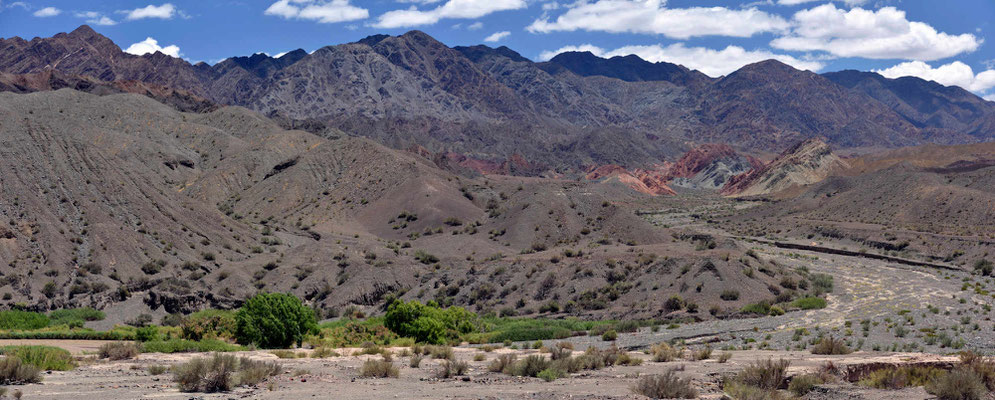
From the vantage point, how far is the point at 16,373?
1557 centimetres

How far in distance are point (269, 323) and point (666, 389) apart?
18.4m

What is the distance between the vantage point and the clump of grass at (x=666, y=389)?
15445 millimetres

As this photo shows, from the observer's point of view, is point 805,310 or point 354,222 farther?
point 354,222

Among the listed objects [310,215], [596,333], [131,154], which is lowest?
[596,333]

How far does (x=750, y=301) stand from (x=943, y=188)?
68770 millimetres

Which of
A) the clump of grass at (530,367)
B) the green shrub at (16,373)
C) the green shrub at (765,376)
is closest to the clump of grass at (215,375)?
the green shrub at (16,373)

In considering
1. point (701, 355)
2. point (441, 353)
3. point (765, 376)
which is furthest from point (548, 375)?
point (441, 353)

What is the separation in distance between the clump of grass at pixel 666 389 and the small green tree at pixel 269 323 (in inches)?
697

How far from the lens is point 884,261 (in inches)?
2682

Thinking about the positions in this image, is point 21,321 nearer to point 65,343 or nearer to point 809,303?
point 65,343

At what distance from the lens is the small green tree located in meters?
29.7

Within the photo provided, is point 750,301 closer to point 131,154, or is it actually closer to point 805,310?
point 805,310

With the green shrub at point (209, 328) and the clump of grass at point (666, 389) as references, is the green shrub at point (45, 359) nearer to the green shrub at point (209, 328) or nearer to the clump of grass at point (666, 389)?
the green shrub at point (209, 328)

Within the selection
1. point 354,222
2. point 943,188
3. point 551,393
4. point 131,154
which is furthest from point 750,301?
point 131,154
